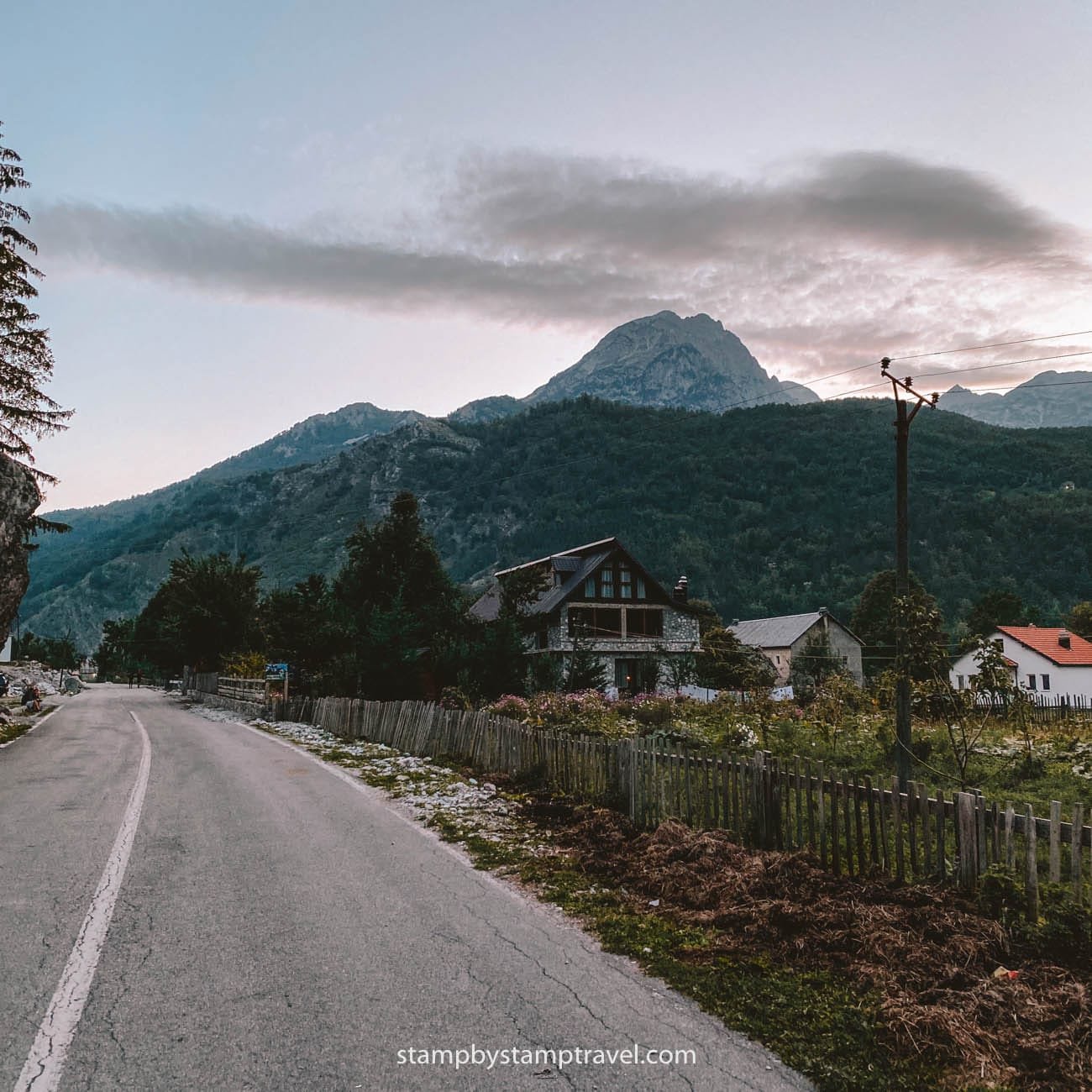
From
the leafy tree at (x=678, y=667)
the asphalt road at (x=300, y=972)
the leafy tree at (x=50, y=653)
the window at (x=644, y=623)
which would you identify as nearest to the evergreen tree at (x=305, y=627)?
the leafy tree at (x=678, y=667)

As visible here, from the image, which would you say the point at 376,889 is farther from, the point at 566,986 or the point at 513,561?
the point at 513,561

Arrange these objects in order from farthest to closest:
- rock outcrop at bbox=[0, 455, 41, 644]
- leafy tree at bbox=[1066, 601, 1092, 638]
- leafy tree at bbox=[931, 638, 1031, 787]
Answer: leafy tree at bbox=[1066, 601, 1092, 638]
rock outcrop at bbox=[0, 455, 41, 644]
leafy tree at bbox=[931, 638, 1031, 787]

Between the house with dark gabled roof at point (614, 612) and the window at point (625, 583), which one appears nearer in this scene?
the house with dark gabled roof at point (614, 612)

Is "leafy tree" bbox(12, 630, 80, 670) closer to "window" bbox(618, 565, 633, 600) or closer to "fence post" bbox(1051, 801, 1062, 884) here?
"window" bbox(618, 565, 633, 600)

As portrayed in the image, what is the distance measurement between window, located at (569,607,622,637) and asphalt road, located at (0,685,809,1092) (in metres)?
50.5

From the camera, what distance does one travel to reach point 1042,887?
7859 millimetres

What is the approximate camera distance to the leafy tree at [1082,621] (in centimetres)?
8362

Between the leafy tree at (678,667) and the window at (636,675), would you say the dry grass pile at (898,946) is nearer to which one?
the leafy tree at (678,667)

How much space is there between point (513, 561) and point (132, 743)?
556 feet

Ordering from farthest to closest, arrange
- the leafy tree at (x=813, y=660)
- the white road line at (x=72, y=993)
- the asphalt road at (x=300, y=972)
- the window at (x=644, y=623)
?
the leafy tree at (x=813, y=660) < the window at (x=644, y=623) < the asphalt road at (x=300, y=972) < the white road line at (x=72, y=993)

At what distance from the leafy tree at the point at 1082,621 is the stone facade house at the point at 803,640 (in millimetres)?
23537
